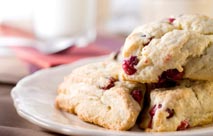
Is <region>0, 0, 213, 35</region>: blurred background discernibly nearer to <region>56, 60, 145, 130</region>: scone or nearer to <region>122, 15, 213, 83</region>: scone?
<region>56, 60, 145, 130</region>: scone

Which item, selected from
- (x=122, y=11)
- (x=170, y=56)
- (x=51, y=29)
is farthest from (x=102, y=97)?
(x=122, y=11)

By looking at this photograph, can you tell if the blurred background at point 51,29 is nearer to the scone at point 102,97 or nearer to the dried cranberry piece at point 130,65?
the scone at point 102,97

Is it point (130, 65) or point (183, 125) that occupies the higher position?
point (130, 65)

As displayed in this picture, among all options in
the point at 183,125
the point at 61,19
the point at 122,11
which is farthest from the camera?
the point at 122,11

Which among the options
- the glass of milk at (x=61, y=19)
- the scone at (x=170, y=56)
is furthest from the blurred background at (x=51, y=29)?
the scone at (x=170, y=56)

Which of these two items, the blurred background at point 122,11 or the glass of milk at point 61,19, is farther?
the blurred background at point 122,11

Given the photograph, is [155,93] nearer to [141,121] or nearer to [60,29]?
[141,121]

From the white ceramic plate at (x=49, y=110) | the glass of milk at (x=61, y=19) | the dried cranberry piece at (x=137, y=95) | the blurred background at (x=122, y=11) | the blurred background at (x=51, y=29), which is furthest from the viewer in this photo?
the blurred background at (x=122, y=11)

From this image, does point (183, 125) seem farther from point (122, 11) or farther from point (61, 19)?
point (122, 11)
